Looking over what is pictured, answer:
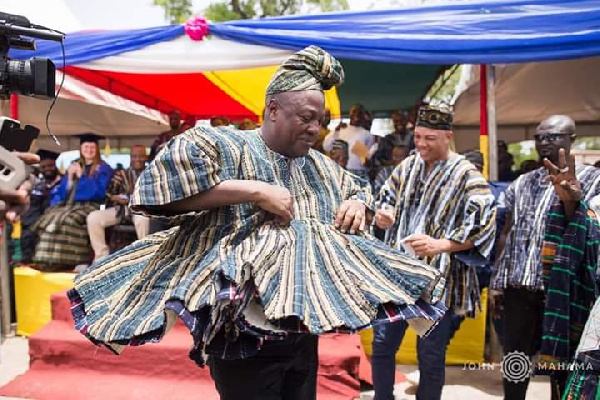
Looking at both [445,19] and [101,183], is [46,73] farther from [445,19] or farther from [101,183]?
[101,183]

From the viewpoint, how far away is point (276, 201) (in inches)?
64.8

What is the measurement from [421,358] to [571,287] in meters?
0.86

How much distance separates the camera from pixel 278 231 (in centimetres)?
167

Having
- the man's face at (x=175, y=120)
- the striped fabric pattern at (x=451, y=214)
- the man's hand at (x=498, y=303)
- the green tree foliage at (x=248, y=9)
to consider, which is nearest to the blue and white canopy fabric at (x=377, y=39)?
the striped fabric pattern at (x=451, y=214)

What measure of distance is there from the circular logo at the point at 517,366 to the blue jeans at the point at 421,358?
0.40 meters

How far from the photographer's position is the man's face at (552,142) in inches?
125

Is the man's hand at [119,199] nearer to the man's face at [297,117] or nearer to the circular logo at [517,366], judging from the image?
the circular logo at [517,366]

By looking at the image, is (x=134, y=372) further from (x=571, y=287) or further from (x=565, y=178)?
(x=565, y=178)

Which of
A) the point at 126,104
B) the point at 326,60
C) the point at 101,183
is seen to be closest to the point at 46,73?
the point at 326,60

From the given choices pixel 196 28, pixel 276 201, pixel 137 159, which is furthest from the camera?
pixel 137 159

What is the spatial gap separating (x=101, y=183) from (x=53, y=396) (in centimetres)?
267

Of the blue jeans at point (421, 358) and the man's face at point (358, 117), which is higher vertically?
the man's face at point (358, 117)

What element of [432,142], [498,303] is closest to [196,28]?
[432,142]

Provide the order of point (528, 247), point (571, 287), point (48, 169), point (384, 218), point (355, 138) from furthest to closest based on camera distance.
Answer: point (48, 169), point (355, 138), point (528, 247), point (384, 218), point (571, 287)
